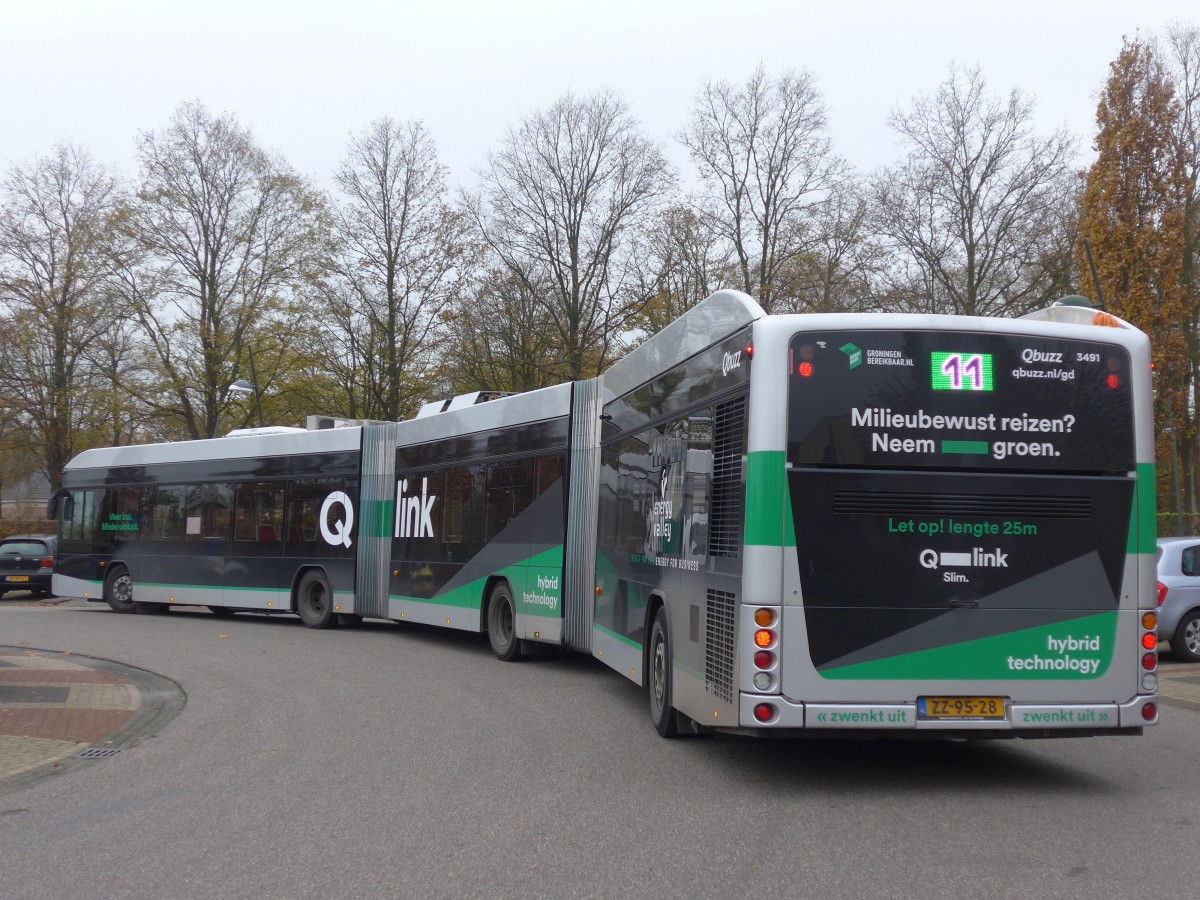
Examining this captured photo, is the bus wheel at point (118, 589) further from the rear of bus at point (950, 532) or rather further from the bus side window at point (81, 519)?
the rear of bus at point (950, 532)

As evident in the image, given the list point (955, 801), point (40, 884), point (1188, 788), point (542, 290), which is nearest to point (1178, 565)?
point (1188, 788)

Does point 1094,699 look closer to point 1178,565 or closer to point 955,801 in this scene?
point 955,801

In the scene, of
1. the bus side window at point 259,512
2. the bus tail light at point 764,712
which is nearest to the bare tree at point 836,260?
the bus side window at point 259,512

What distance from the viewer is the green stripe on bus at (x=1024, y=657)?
23.8 ft

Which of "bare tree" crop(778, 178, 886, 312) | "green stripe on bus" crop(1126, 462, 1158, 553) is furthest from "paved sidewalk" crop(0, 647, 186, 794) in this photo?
"bare tree" crop(778, 178, 886, 312)

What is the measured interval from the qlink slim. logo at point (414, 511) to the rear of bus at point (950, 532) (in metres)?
9.94

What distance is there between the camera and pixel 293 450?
65.4 ft

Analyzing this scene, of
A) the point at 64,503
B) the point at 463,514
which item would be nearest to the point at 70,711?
the point at 463,514

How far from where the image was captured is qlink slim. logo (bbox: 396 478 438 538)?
1671 cm

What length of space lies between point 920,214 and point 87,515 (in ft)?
73.3

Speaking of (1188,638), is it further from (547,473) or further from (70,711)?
(70,711)

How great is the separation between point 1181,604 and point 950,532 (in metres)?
8.67

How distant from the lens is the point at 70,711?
10.8 m

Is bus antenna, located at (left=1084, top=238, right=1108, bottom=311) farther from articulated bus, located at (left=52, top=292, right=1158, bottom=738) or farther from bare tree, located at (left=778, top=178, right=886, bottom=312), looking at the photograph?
articulated bus, located at (left=52, top=292, right=1158, bottom=738)
